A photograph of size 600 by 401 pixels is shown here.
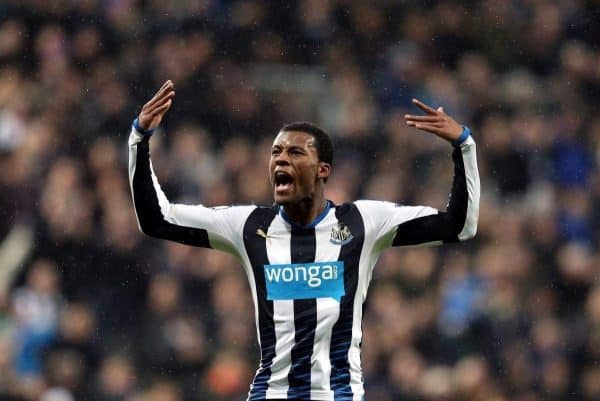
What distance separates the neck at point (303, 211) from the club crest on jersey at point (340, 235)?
11cm

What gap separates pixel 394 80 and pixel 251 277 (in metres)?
7.60

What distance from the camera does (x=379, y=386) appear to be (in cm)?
999


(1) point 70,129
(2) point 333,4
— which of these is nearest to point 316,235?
(1) point 70,129

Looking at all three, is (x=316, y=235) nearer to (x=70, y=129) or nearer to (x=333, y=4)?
(x=70, y=129)

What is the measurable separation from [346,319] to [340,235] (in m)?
0.37

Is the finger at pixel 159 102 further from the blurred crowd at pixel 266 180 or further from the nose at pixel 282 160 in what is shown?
the blurred crowd at pixel 266 180

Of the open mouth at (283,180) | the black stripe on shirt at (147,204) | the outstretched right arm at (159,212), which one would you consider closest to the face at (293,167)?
the open mouth at (283,180)

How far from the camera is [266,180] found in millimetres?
11445

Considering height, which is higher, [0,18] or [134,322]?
[0,18]

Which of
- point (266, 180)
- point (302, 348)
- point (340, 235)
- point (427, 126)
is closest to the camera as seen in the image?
point (302, 348)

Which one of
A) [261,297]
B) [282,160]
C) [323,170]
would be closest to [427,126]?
[323,170]

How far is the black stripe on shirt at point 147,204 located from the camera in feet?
18.9

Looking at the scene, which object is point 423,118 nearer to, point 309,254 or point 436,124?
point 436,124

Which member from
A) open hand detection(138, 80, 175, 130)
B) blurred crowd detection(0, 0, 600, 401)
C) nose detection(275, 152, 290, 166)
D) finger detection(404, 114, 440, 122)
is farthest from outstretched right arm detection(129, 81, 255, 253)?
blurred crowd detection(0, 0, 600, 401)
